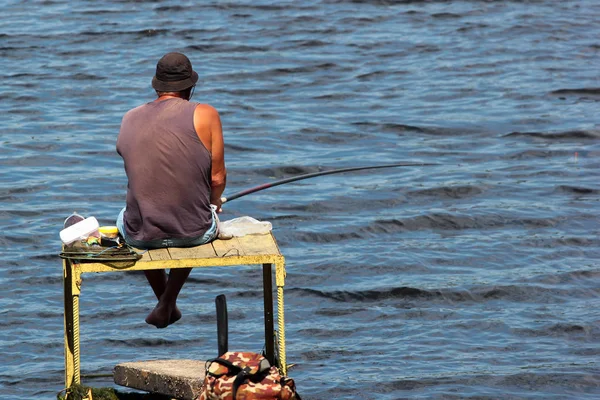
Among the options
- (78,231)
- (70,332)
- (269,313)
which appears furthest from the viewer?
(269,313)

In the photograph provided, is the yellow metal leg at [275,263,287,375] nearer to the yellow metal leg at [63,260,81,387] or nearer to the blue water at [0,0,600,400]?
the yellow metal leg at [63,260,81,387]

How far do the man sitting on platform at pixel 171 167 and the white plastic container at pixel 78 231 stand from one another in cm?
18

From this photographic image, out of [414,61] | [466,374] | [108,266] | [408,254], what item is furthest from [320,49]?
[108,266]

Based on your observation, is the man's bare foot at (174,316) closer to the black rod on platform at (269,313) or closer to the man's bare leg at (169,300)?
the man's bare leg at (169,300)

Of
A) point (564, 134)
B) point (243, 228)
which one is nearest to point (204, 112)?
point (243, 228)

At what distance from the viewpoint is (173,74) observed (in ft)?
20.4

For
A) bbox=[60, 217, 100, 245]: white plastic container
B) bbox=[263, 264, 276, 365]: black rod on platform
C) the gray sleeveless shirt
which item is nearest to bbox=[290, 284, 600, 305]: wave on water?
bbox=[263, 264, 276, 365]: black rod on platform

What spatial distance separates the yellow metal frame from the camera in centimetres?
573

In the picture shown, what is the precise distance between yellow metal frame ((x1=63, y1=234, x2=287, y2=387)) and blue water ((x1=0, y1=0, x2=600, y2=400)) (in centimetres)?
97

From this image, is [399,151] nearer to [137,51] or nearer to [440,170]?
[440,170]

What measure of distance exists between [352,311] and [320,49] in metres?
8.63

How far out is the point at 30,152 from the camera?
13516 mm

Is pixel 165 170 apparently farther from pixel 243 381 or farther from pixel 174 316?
pixel 243 381

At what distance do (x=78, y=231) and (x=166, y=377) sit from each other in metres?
0.80
